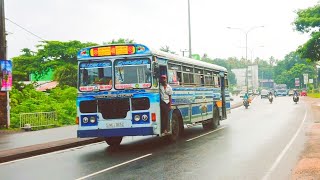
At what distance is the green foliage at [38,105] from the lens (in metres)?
23.3

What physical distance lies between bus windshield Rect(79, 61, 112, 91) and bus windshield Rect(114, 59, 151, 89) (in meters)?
0.26

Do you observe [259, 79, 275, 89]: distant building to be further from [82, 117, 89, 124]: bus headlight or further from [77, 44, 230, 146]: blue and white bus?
[82, 117, 89, 124]: bus headlight

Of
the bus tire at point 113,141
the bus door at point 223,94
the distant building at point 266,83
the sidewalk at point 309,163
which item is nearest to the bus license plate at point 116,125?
the bus tire at point 113,141

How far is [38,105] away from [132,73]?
42.1ft

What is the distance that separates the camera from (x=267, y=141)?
14.2m

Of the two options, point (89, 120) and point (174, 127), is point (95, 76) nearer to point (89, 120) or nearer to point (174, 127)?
point (89, 120)

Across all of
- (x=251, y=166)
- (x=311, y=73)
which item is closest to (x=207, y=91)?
(x=251, y=166)

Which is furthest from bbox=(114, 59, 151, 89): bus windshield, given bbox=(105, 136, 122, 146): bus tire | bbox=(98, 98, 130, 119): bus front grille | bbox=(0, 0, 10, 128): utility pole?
bbox=(0, 0, 10, 128): utility pole

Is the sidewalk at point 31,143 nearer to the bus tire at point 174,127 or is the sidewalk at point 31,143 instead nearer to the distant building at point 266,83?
the bus tire at point 174,127

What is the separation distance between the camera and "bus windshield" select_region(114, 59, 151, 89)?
12.9 meters

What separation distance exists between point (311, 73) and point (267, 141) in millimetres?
103853

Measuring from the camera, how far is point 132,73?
42.9 ft

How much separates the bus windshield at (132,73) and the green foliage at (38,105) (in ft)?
32.4

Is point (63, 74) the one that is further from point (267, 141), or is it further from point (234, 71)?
point (234, 71)
